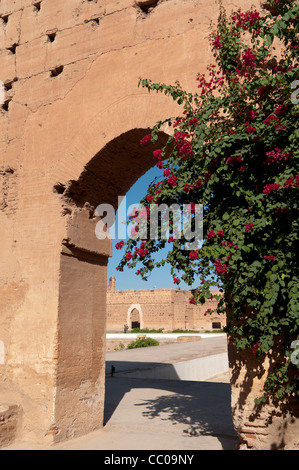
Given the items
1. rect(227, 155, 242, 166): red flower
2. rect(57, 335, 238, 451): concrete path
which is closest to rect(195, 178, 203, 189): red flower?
rect(227, 155, 242, 166): red flower

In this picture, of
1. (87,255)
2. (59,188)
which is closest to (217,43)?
(59,188)

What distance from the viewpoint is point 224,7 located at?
4.31 meters

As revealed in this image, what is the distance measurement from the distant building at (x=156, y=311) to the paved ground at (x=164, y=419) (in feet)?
77.6

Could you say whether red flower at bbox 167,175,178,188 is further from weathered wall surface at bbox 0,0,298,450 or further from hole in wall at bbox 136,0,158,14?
hole in wall at bbox 136,0,158,14

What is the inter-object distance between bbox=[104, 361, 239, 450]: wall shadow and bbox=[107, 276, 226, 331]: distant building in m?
23.0

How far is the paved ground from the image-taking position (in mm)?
4480

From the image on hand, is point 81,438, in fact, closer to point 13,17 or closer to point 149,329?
point 13,17

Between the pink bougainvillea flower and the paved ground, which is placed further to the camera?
the paved ground

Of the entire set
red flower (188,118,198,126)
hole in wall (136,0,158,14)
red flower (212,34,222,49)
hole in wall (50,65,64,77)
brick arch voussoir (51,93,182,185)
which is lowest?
red flower (188,118,198,126)

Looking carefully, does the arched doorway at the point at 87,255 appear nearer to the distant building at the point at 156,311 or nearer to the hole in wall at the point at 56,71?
the hole in wall at the point at 56,71

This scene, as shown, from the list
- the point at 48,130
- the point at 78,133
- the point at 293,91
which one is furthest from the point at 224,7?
the point at 48,130

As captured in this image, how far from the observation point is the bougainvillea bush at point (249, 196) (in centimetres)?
313

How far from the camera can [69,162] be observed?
4922mm

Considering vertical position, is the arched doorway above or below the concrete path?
above
